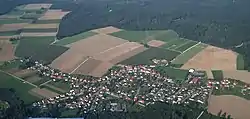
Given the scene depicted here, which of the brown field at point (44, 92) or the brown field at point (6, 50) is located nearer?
the brown field at point (44, 92)

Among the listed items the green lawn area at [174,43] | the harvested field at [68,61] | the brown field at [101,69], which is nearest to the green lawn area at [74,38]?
the harvested field at [68,61]

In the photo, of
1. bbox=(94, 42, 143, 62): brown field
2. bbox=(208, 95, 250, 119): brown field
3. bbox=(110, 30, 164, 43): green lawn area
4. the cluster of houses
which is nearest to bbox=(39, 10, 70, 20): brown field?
bbox=(110, 30, 164, 43): green lawn area

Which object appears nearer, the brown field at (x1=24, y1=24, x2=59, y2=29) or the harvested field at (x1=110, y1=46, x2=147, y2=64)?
the harvested field at (x1=110, y1=46, x2=147, y2=64)

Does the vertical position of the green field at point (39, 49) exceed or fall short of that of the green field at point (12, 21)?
it exceeds it

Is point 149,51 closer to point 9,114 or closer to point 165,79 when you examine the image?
point 165,79

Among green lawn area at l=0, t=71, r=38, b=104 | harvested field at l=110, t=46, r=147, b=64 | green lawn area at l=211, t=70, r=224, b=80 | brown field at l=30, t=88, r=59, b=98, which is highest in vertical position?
green lawn area at l=211, t=70, r=224, b=80

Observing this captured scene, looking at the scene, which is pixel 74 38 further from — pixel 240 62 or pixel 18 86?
pixel 240 62

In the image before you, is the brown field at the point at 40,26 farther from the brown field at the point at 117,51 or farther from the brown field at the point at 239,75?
the brown field at the point at 239,75

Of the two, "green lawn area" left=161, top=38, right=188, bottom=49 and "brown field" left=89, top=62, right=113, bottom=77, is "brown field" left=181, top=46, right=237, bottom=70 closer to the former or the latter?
"green lawn area" left=161, top=38, right=188, bottom=49
